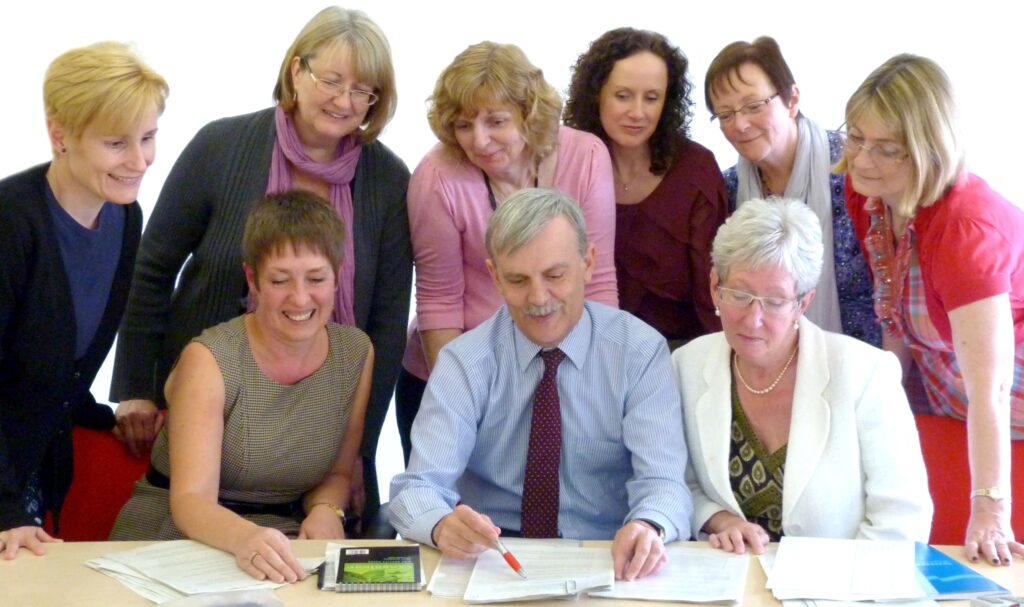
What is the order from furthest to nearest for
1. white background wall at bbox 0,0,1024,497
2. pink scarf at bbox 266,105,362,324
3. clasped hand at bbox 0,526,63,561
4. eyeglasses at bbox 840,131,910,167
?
white background wall at bbox 0,0,1024,497 → pink scarf at bbox 266,105,362,324 → eyeglasses at bbox 840,131,910,167 → clasped hand at bbox 0,526,63,561

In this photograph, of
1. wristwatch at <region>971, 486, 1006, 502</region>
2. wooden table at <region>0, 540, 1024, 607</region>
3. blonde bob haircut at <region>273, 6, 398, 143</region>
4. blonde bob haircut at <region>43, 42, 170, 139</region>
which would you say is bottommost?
wooden table at <region>0, 540, 1024, 607</region>

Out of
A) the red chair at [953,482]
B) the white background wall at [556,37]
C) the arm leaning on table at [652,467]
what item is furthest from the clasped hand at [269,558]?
the white background wall at [556,37]

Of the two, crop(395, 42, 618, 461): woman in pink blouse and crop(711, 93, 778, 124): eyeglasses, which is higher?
crop(711, 93, 778, 124): eyeglasses

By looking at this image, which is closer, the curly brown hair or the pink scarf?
the pink scarf

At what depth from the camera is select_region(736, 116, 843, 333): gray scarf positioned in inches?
112

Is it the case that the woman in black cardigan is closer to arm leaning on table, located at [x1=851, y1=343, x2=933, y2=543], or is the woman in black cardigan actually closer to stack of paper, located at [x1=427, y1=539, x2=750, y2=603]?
stack of paper, located at [x1=427, y1=539, x2=750, y2=603]

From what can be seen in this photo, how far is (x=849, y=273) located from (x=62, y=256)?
1.83 metres

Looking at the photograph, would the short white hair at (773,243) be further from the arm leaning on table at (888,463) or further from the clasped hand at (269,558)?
the clasped hand at (269,558)

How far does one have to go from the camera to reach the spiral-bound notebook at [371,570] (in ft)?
6.26

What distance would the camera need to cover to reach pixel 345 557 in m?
2.00

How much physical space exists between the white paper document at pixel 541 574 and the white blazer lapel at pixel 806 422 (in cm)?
39

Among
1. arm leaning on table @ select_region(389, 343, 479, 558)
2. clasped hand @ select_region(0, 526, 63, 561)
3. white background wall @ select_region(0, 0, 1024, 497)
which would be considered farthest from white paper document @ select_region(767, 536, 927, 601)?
white background wall @ select_region(0, 0, 1024, 497)

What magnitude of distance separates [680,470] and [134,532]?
→ 117 centimetres

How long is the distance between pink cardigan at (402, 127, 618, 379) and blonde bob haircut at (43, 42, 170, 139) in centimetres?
72
